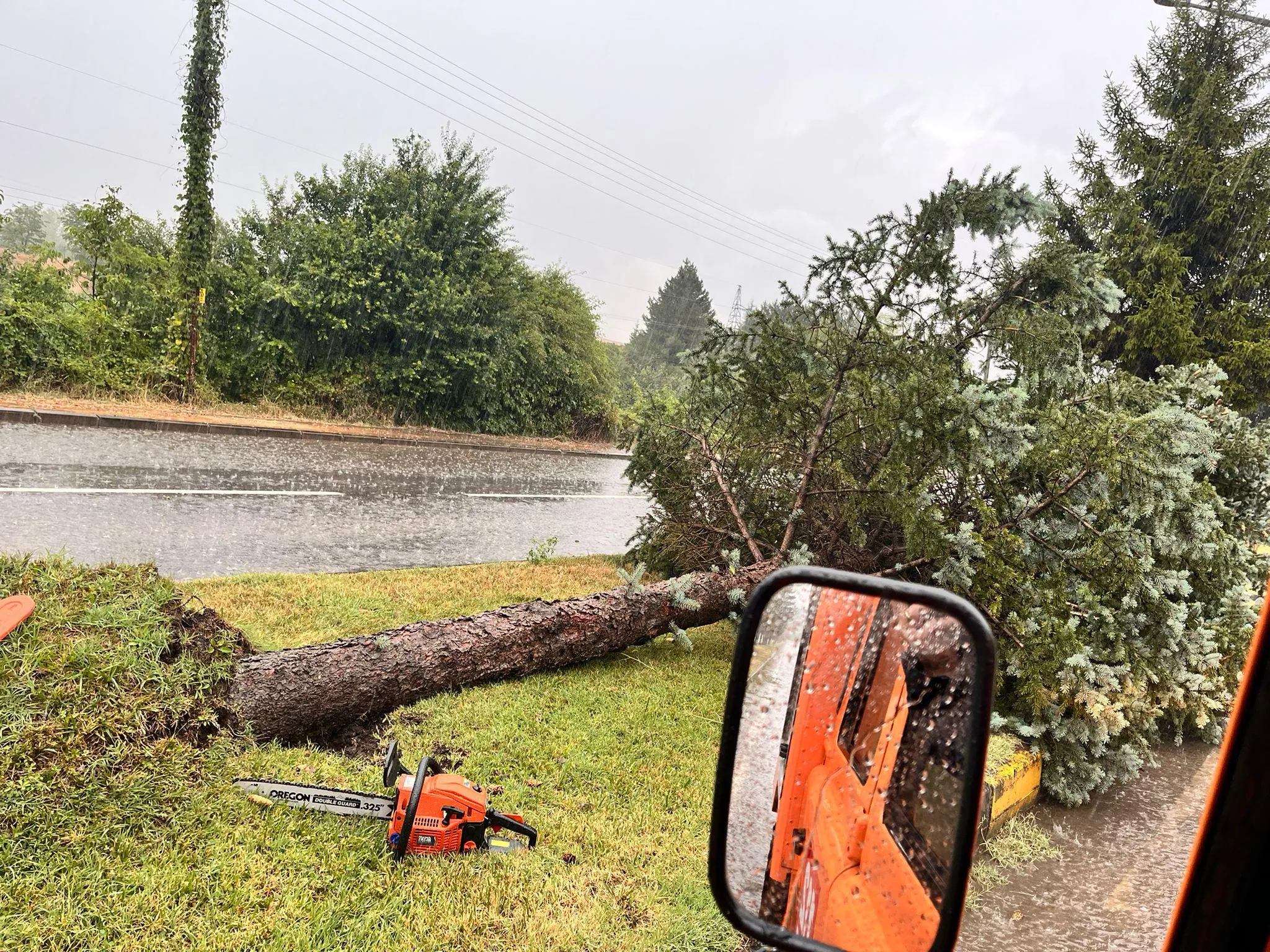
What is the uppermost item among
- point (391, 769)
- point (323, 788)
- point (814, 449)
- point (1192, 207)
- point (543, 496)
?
point (1192, 207)

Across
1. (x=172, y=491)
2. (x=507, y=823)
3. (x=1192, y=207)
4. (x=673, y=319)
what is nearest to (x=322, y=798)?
(x=507, y=823)

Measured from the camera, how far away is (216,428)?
12.1 meters

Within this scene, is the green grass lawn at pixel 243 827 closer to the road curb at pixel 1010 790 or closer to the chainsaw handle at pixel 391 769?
the chainsaw handle at pixel 391 769

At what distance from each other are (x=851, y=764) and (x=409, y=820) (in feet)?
5.80

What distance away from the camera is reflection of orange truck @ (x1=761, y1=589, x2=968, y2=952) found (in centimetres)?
99

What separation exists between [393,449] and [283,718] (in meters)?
10.7

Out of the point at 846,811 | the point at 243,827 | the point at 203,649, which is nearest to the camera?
the point at 846,811

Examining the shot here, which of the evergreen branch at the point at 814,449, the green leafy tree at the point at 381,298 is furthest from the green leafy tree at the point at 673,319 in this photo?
the evergreen branch at the point at 814,449

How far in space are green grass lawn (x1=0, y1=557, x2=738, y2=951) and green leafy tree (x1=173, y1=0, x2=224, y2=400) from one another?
39.5 feet

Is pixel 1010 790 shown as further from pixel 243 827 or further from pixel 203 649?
pixel 203 649

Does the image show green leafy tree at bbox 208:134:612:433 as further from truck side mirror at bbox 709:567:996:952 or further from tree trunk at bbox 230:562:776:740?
truck side mirror at bbox 709:567:996:952

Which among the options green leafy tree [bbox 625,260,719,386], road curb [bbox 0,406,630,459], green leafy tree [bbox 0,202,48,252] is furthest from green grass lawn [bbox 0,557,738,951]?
green leafy tree [bbox 0,202,48,252]

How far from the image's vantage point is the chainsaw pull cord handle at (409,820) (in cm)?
238

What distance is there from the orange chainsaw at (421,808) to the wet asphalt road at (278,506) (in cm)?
331
